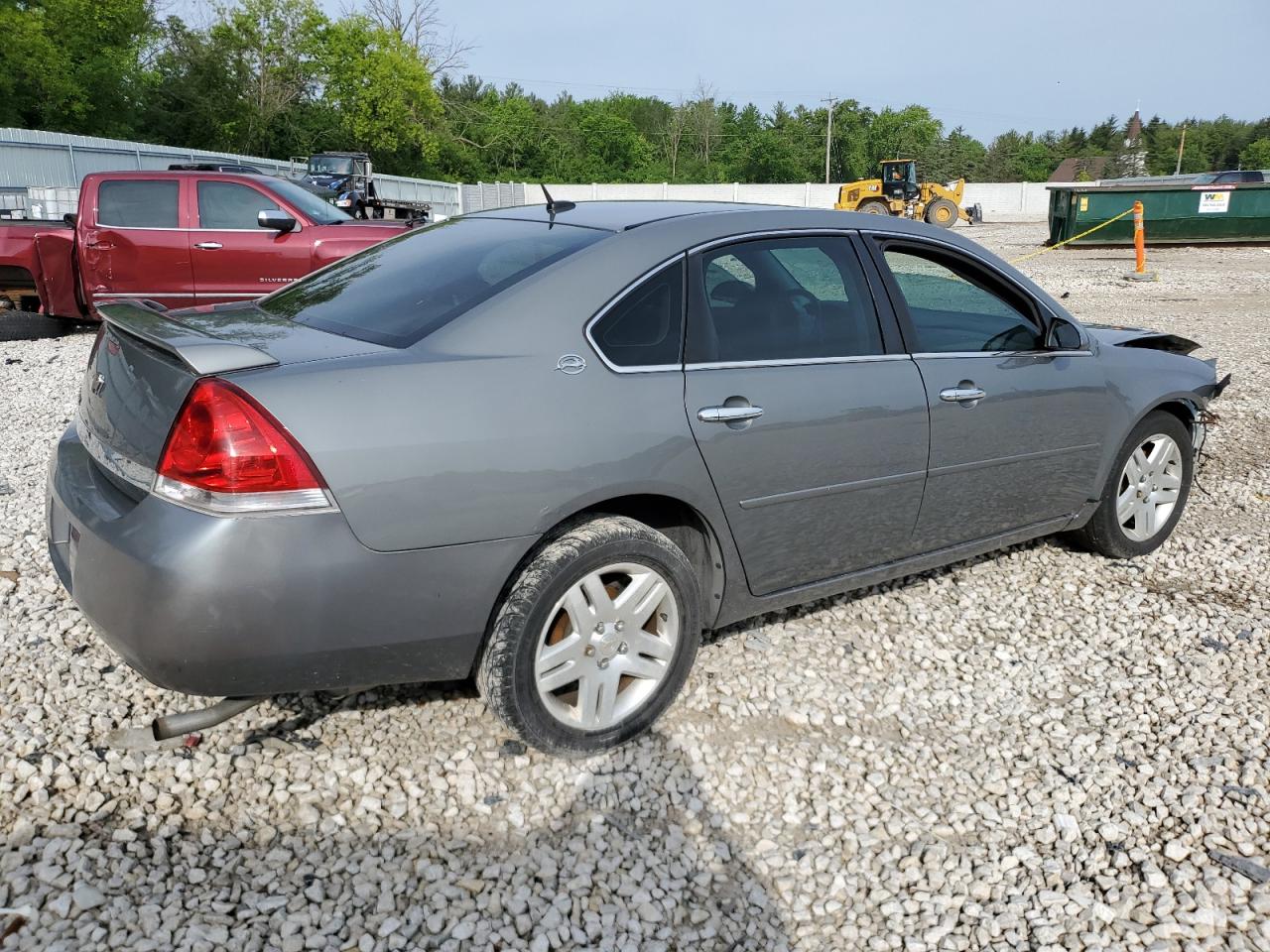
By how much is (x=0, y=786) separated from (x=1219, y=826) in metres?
3.36

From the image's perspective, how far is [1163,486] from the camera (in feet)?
15.9

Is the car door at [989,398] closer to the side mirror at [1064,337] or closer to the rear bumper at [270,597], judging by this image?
the side mirror at [1064,337]

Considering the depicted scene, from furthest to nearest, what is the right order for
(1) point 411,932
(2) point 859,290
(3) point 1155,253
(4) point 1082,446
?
1. (3) point 1155,253
2. (4) point 1082,446
3. (2) point 859,290
4. (1) point 411,932

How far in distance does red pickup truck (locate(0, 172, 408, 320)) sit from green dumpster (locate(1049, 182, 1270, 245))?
1903 centimetres

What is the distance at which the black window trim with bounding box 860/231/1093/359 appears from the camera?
3.75 meters

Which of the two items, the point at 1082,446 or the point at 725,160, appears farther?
the point at 725,160

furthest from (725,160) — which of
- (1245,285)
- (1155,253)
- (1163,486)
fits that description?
(1163,486)

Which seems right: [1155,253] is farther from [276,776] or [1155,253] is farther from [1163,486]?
[276,776]

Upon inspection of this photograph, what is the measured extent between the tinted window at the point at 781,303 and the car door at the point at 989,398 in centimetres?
18

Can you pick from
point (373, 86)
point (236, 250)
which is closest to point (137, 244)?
point (236, 250)

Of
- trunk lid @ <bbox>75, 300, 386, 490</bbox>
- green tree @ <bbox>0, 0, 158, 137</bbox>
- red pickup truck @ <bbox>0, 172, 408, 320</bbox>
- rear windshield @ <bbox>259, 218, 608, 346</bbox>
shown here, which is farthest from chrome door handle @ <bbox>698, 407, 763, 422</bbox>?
green tree @ <bbox>0, 0, 158, 137</bbox>

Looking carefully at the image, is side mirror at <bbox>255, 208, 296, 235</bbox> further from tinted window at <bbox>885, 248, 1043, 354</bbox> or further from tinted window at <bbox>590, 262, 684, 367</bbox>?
tinted window at <bbox>590, 262, 684, 367</bbox>

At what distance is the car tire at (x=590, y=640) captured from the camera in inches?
112

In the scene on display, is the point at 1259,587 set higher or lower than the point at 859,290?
lower
